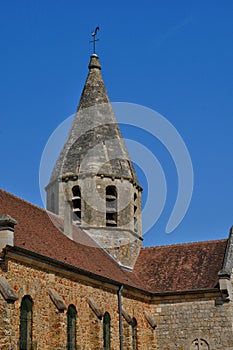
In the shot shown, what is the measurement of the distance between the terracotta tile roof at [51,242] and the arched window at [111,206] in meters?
2.36

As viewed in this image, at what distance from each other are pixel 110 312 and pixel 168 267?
744cm

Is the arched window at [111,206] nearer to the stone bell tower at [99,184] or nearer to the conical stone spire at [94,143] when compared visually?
the stone bell tower at [99,184]

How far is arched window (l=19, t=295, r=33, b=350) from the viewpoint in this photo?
21.5 m

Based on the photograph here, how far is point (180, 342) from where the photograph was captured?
1235 inches

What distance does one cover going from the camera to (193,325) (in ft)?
103

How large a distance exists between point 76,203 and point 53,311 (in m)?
12.0

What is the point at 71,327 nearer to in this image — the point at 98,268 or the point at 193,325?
the point at 98,268

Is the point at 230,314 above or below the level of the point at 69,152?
below

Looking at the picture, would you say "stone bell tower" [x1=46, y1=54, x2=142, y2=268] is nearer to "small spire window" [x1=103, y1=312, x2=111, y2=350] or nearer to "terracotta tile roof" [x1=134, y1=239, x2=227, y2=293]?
"terracotta tile roof" [x1=134, y1=239, x2=227, y2=293]

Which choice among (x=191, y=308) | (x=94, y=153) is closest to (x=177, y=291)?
(x=191, y=308)

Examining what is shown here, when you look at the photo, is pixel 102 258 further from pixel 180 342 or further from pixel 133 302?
pixel 180 342

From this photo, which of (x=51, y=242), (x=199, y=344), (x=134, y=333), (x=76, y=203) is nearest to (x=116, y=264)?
(x=134, y=333)

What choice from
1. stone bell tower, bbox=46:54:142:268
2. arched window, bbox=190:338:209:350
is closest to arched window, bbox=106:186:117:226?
stone bell tower, bbox=46:54:142:268

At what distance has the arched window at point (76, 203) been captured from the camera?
3419 centimetres
